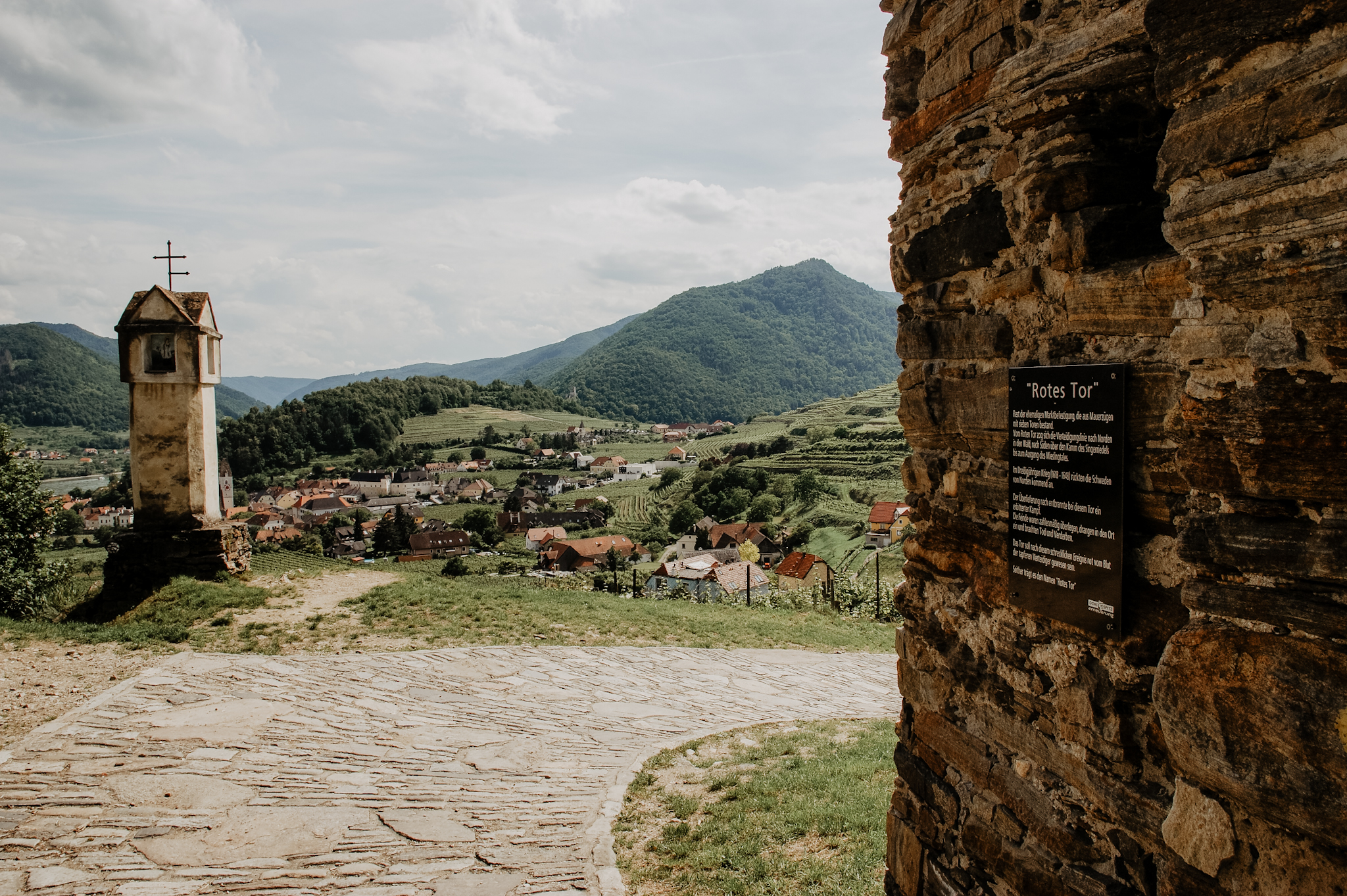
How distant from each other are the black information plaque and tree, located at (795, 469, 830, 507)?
161ft

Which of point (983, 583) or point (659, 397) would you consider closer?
point (983, 583)

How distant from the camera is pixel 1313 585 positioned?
1.52 m

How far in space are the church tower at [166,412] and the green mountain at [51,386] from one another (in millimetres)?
126277

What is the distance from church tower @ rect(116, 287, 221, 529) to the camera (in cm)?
960

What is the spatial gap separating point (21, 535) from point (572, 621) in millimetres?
8629

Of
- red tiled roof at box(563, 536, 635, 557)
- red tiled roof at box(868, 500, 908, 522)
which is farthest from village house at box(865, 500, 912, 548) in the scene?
red tiled roof at box(563, 536, 635, 557)

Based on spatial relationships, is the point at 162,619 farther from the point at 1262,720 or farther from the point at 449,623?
the point at 1262,720

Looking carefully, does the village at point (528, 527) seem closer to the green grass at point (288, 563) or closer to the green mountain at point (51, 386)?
the green grass at point (288, 563)

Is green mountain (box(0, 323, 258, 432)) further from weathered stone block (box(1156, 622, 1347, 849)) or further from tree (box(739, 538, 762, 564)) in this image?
weathered stone block (box(1156, 622, 1347, 849))

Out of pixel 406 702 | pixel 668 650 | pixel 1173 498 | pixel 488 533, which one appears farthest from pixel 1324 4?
pixel 488 533

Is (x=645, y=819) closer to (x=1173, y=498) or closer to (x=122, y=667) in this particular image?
(x=1173, y=498)

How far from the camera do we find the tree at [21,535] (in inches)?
Answer: 400

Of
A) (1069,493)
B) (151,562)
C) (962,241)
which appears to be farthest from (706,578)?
(1069,493)

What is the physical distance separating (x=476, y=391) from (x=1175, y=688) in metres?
129
